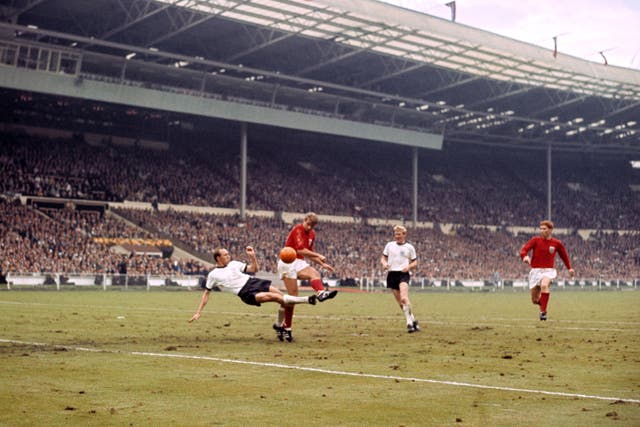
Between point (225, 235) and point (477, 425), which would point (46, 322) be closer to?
point (477, 425)

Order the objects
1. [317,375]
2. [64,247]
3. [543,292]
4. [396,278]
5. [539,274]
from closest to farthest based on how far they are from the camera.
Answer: [317,375] < [396,278] < [543,292] < [539,274] < [64,247]

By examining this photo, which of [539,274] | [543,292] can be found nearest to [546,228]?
[539,274]

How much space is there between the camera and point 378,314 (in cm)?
2608

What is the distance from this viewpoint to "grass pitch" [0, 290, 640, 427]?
8.23m

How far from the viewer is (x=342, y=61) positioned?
6362cm

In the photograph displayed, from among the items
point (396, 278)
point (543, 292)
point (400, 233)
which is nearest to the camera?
point (400, 233)

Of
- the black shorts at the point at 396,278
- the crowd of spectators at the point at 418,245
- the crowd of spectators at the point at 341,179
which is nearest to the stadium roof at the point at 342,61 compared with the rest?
the crowd of spectators at the point at 341,179

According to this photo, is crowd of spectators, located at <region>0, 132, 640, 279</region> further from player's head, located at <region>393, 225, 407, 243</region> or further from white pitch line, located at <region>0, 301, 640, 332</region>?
player's head, located at <region>393, 225, 407, 243</region>

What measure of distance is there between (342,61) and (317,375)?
5416 cm

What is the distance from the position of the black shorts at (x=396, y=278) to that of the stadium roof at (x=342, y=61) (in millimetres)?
34618

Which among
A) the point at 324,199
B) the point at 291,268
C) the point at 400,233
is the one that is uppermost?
the point at 324,199

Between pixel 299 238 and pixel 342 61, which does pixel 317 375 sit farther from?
pixel 342 61

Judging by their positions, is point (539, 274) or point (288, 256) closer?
point (288, 256)

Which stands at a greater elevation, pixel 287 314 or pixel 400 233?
pixel 400 233
